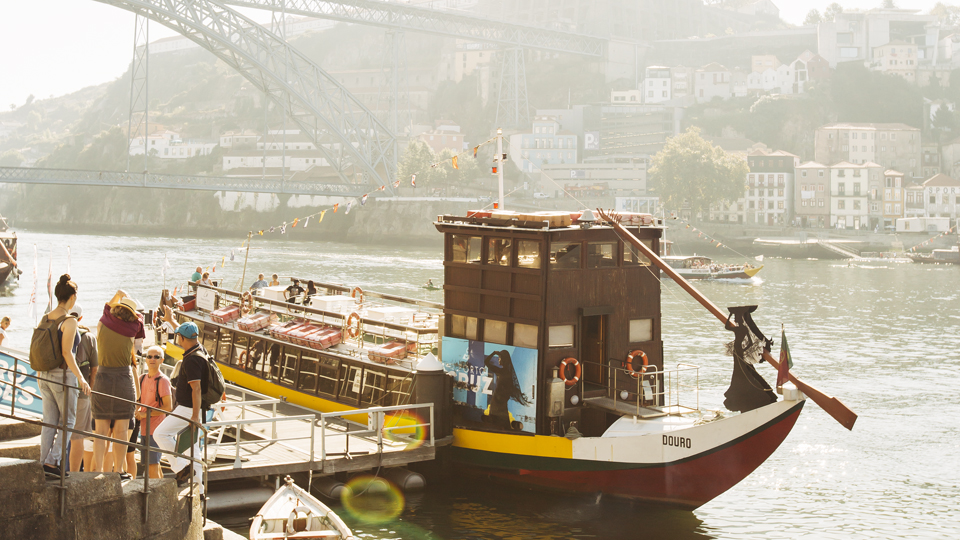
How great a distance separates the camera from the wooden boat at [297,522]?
847cm

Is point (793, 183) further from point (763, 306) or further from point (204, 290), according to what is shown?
point (204, 290)

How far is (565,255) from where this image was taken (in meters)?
11.2

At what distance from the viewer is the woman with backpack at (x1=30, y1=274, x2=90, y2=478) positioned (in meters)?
6.36

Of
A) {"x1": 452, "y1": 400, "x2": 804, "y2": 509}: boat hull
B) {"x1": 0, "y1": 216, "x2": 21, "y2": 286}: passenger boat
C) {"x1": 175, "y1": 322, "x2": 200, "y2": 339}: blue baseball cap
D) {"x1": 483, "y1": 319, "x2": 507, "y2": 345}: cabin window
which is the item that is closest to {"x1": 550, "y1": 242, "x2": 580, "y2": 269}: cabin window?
{"x1": 483, "y1": 319, "x2": 507, "y2": 345}: cabin window

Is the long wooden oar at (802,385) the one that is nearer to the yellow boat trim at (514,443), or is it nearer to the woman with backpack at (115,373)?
the yellow boat trim at (514,443)

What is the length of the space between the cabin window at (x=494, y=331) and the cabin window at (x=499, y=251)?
0.72m

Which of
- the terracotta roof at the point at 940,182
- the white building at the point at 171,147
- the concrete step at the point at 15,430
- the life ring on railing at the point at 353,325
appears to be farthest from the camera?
the white building at the point at 171,147

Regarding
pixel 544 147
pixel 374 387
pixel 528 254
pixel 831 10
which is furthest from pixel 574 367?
pixel 831 10

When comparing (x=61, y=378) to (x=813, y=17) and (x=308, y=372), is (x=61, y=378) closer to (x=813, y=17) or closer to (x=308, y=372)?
(x=308, y=372)

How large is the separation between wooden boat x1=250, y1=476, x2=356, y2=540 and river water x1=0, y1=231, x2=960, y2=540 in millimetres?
1474

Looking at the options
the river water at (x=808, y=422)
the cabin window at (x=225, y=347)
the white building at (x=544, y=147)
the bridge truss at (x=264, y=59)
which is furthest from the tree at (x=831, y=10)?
the cabin window at (x=225, y=347)

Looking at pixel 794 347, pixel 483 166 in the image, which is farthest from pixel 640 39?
pixel 794 347

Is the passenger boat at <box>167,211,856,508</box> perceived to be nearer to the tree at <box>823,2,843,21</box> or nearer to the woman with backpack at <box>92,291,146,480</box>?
the woman with backpack at <box>92,291,146,480</box>

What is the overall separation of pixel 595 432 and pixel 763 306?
2806cm
